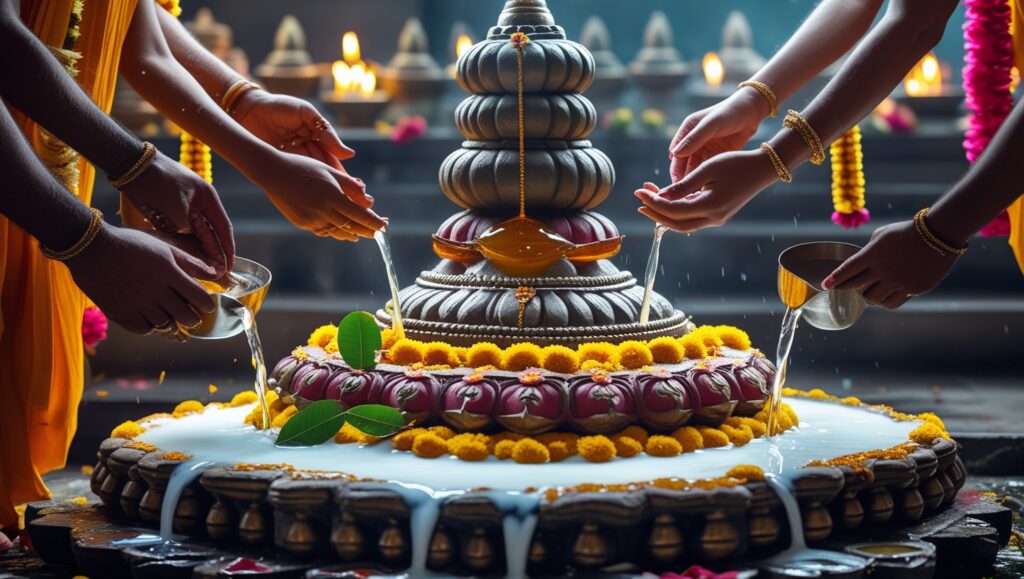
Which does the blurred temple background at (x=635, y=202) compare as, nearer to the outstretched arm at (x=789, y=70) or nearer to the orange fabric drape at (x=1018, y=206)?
the orange fabric drape at (x=1018, y=206)

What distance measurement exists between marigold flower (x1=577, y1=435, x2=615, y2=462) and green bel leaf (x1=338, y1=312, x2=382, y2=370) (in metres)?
0.62

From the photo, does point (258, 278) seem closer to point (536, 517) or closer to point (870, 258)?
point (536, 517)

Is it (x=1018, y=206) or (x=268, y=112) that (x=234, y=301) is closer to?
(x=268, y=112)

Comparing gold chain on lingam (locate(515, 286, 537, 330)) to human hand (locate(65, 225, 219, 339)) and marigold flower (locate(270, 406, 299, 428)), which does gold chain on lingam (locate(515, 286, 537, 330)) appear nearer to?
marigold flower (locate(270, 406, 299, 428))

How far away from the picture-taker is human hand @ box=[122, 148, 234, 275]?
3172mm

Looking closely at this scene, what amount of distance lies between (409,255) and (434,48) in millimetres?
3638

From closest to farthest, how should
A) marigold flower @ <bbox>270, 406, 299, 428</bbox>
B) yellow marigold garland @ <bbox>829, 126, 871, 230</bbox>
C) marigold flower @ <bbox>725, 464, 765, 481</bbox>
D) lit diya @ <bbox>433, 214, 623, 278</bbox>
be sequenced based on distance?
marigold flower @ <bbox>725, 464, 765, 481</bbox>
marigold flower @ <bbox>270, 406, 299, 428</bbox>
lit diya @ <bbox>433, 214, 623, 278</bbox>
yellow marigold garland @ <bbox>829, 126, 871, 230</bbox>

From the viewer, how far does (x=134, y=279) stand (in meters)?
2.97

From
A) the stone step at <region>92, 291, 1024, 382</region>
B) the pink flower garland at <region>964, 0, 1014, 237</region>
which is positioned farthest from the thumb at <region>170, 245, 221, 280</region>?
the stone step at <region>92, 291, 1024, 382</region>

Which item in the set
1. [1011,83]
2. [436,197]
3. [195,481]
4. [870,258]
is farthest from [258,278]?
[436,197]

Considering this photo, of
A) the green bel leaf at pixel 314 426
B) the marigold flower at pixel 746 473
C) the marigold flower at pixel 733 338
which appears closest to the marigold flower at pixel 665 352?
the marigold flower at pixel 733 338

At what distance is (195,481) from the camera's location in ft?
10.4

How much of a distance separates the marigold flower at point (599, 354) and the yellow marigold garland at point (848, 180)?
112 centimetres

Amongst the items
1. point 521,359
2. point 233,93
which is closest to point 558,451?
point 521,359
